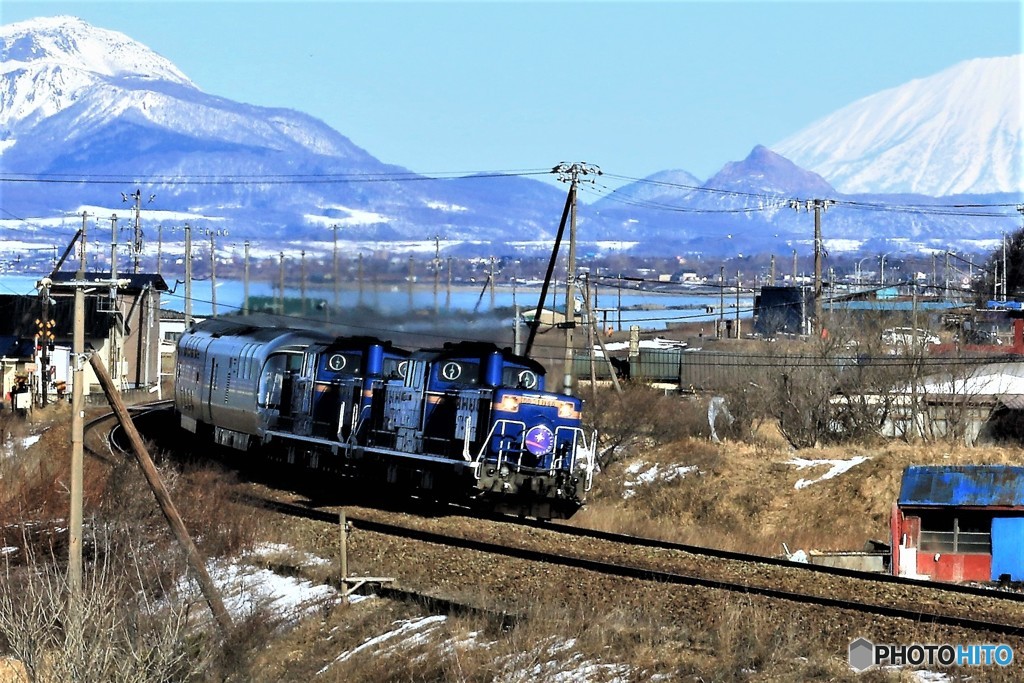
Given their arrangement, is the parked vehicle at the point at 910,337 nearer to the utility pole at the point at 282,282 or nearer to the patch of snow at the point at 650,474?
the patch of snow at the point at 650,474

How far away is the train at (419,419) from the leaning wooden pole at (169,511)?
678 centimetres

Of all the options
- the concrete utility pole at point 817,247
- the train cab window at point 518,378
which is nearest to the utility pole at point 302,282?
the train cab window at point 518,378

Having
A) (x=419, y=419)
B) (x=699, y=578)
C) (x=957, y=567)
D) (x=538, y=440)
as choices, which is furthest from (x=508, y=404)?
(x=957, y=567)

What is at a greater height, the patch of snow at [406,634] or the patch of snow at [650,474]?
the patch of snow at [406,634]

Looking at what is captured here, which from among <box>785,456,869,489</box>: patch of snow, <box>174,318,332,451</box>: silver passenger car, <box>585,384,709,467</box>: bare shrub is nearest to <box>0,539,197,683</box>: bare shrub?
<box>174,318,332,451</box>: silver passenger car

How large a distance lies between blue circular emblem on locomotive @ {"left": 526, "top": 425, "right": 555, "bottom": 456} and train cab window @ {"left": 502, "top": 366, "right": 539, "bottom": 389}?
36.3 inches

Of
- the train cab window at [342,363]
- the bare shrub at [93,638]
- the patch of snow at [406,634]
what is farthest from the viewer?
the train cab window at [342,363]

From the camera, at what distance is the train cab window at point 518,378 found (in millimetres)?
28302

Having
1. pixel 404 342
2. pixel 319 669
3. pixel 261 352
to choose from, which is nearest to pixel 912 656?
pixel 319 669

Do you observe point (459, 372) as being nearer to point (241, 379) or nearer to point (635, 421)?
point (241, 379)

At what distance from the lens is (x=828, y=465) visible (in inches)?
1550

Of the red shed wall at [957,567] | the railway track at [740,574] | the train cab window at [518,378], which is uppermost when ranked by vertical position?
the train cab window at [518,378]

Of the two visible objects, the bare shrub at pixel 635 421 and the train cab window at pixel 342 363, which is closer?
the train cab window at pixel 342 363

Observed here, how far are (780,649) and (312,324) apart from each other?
25942 millimetres
